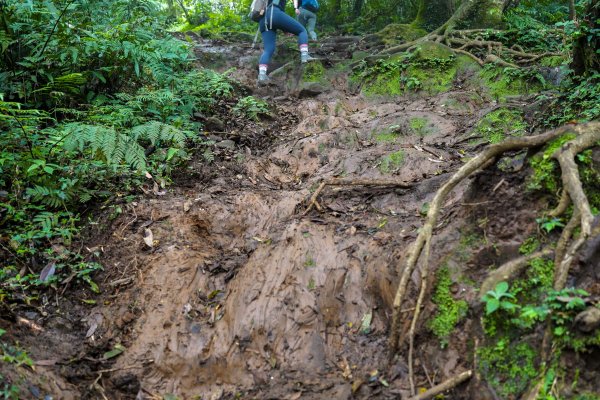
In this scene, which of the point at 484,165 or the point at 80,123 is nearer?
the point at 484,165

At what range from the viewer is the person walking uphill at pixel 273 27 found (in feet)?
29.4

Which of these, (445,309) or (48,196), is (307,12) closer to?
(48,196)

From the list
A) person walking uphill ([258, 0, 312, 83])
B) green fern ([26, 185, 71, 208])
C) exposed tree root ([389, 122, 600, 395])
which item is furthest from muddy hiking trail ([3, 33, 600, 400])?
person walking uphill ([258, 0, 312, 83])

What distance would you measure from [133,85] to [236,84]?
2.26 m

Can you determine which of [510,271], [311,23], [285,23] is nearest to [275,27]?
[285,23]

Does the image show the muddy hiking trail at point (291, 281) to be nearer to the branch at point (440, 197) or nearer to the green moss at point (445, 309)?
the green moss at point (445, 309)

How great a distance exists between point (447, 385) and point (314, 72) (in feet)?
25.0

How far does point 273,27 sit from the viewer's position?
360 inches

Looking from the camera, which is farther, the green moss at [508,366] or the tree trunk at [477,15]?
the tree trunk at [477,15]

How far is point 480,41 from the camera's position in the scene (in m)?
9.31

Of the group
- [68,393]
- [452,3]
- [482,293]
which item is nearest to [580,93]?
[482,293]

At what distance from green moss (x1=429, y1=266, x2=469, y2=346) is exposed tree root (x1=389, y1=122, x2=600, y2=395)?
0.51ft

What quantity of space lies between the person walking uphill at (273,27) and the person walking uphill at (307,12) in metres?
1.78

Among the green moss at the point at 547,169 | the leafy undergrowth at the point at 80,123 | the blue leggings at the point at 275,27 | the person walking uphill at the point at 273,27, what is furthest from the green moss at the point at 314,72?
the green moss at the point at 547,169
